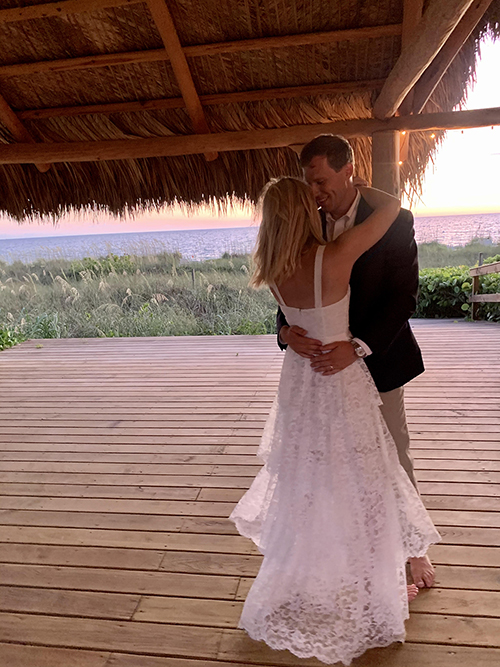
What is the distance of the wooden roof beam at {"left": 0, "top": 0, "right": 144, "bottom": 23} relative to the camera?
2947 millimetres

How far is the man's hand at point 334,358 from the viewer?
1526 mm

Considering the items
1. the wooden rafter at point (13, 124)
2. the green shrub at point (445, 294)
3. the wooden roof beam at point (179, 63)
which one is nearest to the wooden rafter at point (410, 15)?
the wooden roof beam at point (179, 63)

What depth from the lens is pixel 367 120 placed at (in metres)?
3.57

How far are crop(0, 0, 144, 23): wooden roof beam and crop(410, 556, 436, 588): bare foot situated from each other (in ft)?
10.7

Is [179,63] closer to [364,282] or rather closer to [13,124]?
[13,124]

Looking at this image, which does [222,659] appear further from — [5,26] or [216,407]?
[5,26]

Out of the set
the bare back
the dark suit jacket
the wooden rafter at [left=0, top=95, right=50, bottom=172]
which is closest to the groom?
the dark suit jacket

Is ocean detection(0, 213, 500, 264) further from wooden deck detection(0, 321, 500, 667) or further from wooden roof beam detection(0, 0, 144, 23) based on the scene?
wooden roof beam detection(0, 0, 144, 23)

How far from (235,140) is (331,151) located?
2528 millimetres

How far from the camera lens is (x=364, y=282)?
5.23ft

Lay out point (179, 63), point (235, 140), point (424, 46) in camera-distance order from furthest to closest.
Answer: point (235, 140) → point (179, 63) → point (424, 46)

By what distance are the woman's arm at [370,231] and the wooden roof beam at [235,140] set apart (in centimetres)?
229

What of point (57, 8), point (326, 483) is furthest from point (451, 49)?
point (326, 483)

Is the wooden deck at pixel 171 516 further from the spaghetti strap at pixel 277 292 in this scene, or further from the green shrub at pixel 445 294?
the green shrub at pixel 445 294
